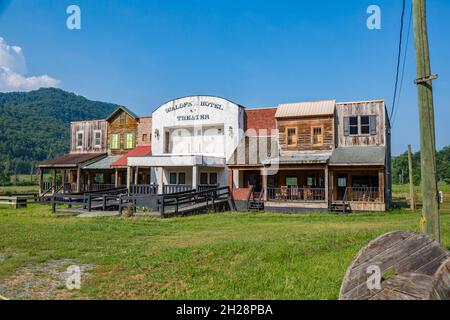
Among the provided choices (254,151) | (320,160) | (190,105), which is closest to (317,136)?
(320,160)

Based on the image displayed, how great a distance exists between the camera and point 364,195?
23297mm

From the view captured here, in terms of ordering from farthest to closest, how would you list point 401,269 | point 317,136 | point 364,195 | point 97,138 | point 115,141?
1. point 97,138
2. point 115,141
3. point 317,136
4. point 364,195
5. point 401,269

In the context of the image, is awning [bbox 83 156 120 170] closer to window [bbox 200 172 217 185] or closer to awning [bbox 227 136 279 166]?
window [bbox 200 172 217 185]

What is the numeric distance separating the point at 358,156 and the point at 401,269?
63.9 ft

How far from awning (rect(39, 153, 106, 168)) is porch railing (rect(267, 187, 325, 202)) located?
17715mm

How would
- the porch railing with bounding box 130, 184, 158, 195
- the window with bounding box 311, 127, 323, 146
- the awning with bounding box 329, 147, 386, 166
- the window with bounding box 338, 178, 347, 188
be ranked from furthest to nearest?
the porch railing with bounding box 130, 184, 158, 195 → the window with bounding box 338, 178, 347, 188 → the window with bounding box 311, 127, 323, 146 → the awning with bounding box 329, 147, 386, 166

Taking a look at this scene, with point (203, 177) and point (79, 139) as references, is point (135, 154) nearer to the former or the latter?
point (203, 177)

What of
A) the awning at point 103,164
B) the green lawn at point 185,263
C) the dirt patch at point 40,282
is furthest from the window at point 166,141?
the dirt patch at point 40,282

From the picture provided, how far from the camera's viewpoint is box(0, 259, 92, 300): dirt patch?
597 centimetres

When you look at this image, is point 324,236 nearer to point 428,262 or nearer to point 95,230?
point 428,262

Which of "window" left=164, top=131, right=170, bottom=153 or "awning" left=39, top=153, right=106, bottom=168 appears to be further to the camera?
"awning" left=39, top=153, right=106, bottom=168

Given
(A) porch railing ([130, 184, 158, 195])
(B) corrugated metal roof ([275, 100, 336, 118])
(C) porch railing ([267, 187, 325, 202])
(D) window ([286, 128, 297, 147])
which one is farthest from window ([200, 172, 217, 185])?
(B) corrugated metal roof ([275, 100, 336, 118])

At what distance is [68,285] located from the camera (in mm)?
6395
